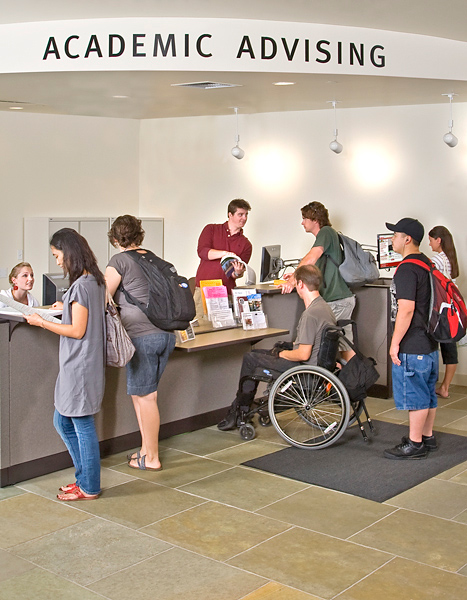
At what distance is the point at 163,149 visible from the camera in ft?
31.2

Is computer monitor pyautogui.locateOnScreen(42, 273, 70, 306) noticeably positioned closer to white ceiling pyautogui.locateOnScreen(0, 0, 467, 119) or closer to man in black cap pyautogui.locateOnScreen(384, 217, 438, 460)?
white ceiling pyautogui.locateOnScreen(0, 0, 467, 119)

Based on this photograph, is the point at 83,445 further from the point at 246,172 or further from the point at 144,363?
the point at 246,172

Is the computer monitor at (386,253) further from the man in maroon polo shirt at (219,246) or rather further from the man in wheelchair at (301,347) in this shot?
the man in wheelchair at (301,347)

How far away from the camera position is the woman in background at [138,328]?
4.39 metres

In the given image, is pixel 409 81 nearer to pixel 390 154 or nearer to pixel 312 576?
pixel 390 154

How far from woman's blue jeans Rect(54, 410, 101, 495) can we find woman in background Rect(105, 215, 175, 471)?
47 cm

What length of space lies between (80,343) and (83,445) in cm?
58

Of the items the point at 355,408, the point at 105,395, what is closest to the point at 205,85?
the point at 105,395

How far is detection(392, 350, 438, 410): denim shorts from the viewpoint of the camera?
15.4 feet

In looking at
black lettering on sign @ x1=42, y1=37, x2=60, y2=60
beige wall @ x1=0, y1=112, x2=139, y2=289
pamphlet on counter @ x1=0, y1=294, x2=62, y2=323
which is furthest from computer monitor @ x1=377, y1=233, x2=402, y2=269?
beige wall @ x1=0, y1=112, x2=139, y2=289

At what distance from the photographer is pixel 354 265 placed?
634cm

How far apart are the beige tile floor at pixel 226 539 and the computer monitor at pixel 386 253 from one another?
2606mm

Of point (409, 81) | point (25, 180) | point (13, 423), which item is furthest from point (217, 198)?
point (13, 423)

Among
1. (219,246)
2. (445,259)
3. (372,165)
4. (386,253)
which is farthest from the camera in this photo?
(372,165)
